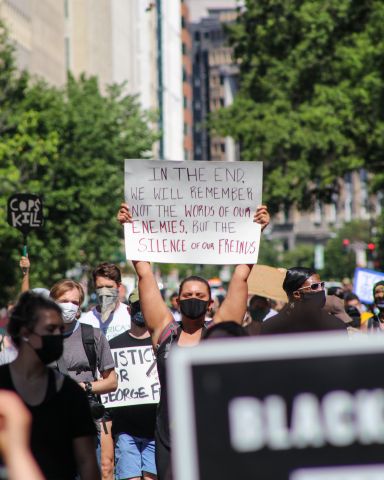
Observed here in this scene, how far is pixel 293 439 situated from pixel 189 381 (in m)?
0.30

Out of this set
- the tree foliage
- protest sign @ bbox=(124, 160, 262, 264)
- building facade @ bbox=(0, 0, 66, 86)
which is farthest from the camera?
building facade @ bbox=(0, 0, 66, 86)

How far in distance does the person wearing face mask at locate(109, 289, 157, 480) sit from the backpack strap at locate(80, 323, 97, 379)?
0.74m

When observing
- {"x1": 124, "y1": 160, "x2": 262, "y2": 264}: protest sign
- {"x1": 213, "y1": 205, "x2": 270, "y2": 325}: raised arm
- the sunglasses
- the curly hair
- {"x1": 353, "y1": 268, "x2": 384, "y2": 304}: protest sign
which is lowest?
{"x1": 353, "y1": 268, "x2": 384, "y2": 304}: protest sign

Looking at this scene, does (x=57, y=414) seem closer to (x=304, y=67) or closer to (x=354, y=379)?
(x=354, y=379)

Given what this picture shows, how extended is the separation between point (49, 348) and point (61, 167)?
118 ft

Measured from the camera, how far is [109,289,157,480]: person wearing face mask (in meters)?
9.90

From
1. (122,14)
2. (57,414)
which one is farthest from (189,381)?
(122,14)

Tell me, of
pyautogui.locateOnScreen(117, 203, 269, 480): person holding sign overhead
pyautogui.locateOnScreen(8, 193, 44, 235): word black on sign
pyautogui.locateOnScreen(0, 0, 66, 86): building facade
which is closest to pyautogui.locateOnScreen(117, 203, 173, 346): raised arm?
pyautogui.locateOnScreen(117, 203, 269, 480): person holding sign overhead

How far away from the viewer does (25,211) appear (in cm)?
1489

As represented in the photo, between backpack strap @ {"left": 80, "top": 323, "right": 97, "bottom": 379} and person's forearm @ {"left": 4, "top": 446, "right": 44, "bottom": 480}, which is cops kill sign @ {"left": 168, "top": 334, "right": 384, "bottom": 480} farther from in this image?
backpack strap @ {"left": 80, "top": 323, "right": 97, "bottom": 379}

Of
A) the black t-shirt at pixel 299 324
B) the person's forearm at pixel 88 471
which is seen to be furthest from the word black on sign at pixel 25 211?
the black t-shirt at pixel 299 324

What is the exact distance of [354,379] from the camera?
155 inches

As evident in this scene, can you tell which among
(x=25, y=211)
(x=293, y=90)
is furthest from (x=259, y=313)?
(x=293, y=90)

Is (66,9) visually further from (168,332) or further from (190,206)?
(168,332)
